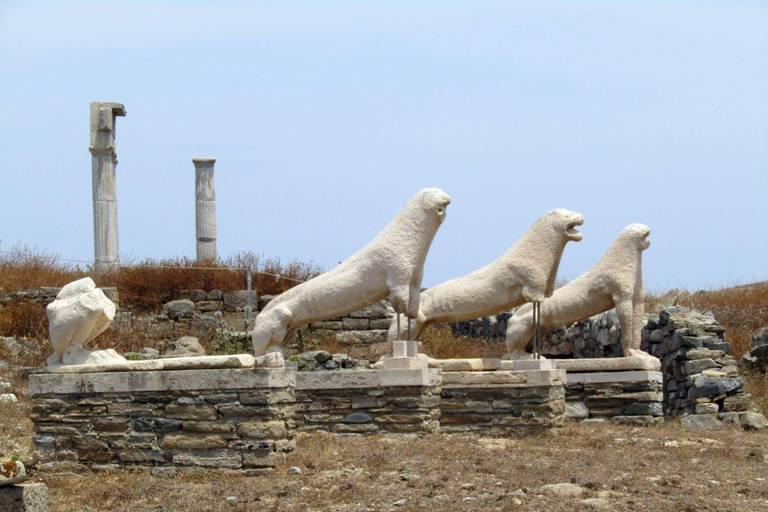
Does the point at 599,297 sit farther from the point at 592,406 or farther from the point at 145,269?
the point at 145,269

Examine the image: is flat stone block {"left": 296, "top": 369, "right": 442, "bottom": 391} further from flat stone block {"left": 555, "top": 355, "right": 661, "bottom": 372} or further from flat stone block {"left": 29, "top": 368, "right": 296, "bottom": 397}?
flat stone block {"left": 555, "top": 355, "right": 661, "bottom": 372}

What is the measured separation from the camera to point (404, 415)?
9.15 metres

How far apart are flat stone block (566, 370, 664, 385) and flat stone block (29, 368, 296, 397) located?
17.7 feet

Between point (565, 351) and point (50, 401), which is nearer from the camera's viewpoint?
point (50, 401)

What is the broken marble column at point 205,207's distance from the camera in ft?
65.3

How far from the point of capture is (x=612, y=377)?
38.9 ft

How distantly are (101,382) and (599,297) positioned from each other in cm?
663

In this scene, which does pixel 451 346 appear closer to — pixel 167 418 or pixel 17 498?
pixel 167 418

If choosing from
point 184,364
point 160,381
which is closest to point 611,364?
point 184,364

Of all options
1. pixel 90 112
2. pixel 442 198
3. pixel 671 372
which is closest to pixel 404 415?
pixel 442 198

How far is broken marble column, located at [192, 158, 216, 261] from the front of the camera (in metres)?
19.9

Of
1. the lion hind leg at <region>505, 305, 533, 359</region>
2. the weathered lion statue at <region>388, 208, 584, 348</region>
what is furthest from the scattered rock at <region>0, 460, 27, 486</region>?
the lion hind leg at <region>505, 305, 533, 359</region>

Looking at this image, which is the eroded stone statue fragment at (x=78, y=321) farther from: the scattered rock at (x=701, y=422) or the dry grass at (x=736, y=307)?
the dry grass at (x=736, y=307)

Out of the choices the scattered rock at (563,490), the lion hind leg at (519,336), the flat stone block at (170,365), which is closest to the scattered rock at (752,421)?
the lion hind leg at (519,336)
